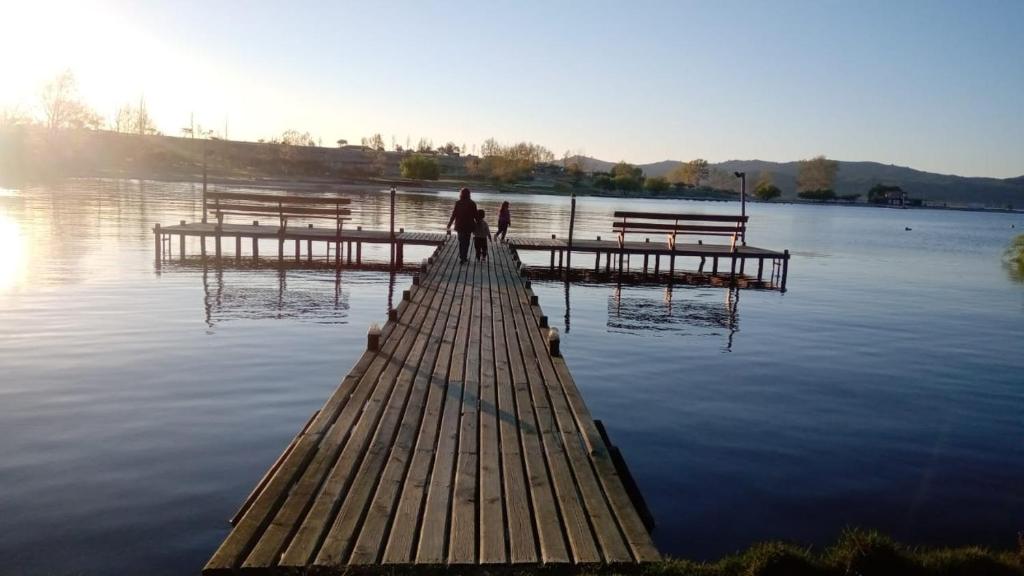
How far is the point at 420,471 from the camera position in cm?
638

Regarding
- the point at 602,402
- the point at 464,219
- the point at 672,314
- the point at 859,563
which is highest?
the point at 464,219

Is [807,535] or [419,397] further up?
[419,397]

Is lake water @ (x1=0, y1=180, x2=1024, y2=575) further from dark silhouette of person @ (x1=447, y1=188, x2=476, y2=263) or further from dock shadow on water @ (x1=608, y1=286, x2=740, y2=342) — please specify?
dark silhouette of person @ (x1=447, y1=188, x2=476, y2=263)

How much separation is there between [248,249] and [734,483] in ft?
87.9

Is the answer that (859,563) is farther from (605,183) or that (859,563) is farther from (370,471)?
(605,183)

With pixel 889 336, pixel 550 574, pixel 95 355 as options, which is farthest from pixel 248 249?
pixel 550 574

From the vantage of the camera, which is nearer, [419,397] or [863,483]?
[419,397]

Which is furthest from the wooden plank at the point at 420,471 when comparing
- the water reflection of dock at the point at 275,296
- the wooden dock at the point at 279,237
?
the wooden dock at the point at 279,237

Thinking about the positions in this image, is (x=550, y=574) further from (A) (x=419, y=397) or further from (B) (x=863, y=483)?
(B) (x=863, y=483)

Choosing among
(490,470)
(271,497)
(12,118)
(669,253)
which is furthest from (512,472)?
(12,118)

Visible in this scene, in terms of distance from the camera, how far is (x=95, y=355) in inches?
526

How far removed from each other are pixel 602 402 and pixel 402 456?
6111 mm

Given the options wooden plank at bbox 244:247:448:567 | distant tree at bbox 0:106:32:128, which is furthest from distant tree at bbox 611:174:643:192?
wooden plank at bbox 244:247:448:567

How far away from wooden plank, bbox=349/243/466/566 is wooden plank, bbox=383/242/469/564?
0.9 inches
